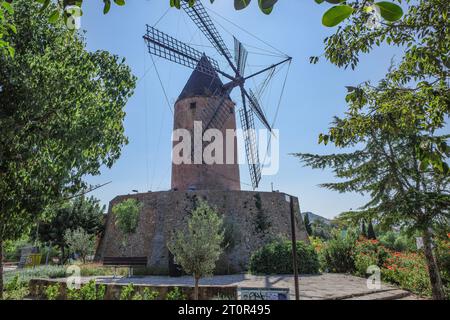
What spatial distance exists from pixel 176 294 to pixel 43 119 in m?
4.42

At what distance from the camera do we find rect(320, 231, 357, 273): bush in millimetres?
11625

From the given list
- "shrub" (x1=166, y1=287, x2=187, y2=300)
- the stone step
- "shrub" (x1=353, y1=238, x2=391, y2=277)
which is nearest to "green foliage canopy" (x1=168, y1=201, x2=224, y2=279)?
"shrub" (x1=166, y1=287, x2=187, y2=300)

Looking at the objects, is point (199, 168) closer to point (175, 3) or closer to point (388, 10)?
point (175, 3)

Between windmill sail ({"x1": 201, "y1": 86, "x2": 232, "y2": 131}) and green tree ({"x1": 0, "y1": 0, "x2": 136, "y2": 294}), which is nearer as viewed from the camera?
green tree ({"x1": 0, "y1": 0, "x2": 136, "y2": 294})

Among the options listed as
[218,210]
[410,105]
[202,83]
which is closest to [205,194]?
[218,210]

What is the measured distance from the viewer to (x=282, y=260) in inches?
449

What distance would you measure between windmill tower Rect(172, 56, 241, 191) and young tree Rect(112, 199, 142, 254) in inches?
105

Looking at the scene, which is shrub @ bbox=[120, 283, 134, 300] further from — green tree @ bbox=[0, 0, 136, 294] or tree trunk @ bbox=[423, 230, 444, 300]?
tree trunk @ bbox=[423, 230, 444, 300]

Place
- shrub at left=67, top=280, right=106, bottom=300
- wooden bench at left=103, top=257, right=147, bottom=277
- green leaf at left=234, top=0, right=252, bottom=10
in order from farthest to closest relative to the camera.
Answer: wooden bench at left=103, top=257, right=147, bottom=277 < shrub at left=67, top=280, right=106, bottom=300 < green leaf at left=234, top=0, right=252, bottom=10

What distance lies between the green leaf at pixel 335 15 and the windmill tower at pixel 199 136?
1573cm

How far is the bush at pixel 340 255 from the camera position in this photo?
11625 mm

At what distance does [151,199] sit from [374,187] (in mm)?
12420

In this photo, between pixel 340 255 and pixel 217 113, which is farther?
pixel 217 113
